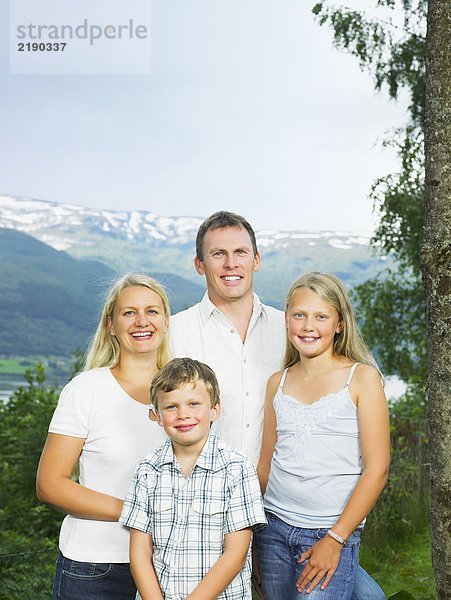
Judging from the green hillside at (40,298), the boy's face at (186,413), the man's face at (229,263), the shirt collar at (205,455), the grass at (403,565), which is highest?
the green hillside at (40,298)

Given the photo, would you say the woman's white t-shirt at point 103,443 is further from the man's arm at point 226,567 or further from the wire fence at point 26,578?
the wire fence at point 26,578

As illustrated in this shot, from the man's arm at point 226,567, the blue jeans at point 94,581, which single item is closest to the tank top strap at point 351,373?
the man's arm at point 226,567

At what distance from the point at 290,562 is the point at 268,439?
0.39 meters

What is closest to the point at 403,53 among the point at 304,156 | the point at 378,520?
the point at 378,520

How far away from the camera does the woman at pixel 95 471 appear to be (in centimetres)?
241

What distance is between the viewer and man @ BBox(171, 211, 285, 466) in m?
2.86

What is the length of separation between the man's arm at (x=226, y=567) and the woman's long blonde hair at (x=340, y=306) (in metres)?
0.66

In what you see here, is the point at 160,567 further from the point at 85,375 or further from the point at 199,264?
the point at 199,264

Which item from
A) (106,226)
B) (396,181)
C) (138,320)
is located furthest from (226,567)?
(106,226)

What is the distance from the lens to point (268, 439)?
2664mm

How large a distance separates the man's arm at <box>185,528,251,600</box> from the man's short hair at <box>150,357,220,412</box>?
0.37 meters

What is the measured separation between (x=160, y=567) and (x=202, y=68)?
29.4 meters

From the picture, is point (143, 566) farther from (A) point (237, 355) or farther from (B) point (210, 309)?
(B) point (210, 309)

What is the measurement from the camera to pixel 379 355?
37.0ft
